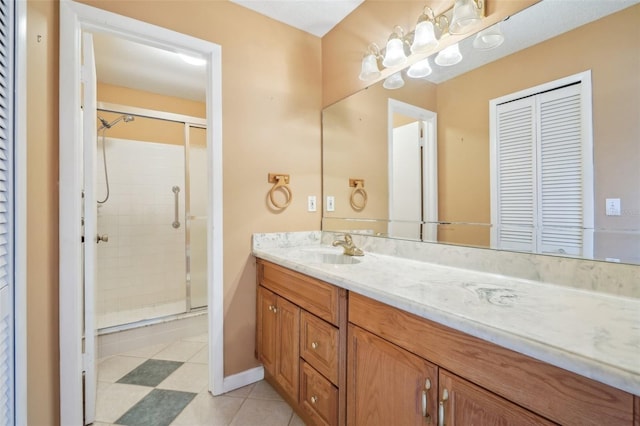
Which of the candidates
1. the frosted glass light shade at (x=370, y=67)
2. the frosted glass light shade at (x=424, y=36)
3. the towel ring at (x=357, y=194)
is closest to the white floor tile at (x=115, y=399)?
the towel ring at (x=357, y=194)

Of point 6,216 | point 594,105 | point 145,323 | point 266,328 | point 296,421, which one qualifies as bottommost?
point 296,421

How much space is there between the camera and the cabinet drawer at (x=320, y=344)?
1166mm

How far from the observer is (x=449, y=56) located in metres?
1.35

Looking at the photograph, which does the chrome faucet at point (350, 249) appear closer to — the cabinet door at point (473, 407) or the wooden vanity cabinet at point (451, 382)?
the wooden vanity cabinet at point (451, 382)

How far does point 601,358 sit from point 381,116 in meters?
1.55

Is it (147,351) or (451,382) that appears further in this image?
(147,351)

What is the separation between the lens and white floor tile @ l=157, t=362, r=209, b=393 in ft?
5.79

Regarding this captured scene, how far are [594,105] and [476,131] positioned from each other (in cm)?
40

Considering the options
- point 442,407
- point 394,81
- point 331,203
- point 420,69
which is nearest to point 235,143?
point 331,203

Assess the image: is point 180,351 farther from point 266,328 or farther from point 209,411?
point 266,328

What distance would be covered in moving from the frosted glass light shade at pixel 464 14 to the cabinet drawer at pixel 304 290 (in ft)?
4.12

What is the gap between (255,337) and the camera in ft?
6.04

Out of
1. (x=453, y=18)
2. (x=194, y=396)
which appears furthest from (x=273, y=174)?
(x=194, y=396)

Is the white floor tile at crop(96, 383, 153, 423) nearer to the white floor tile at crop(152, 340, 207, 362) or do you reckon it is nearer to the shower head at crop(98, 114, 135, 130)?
the white floor tile at crop(152, 340, 207, 362)
